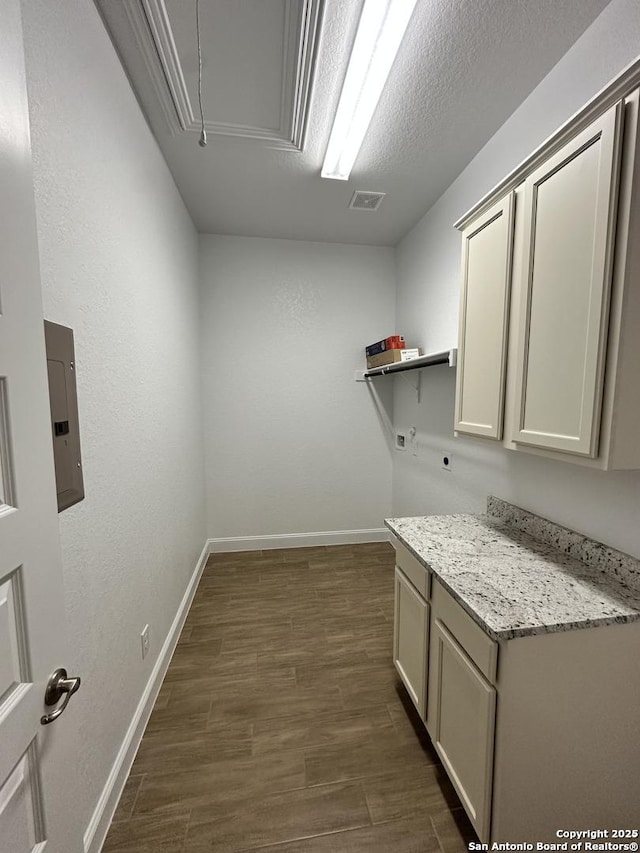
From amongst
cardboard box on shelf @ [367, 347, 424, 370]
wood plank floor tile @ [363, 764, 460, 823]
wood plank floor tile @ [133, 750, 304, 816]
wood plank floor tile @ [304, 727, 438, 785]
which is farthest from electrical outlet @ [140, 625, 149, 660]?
cardboard box on shelf @ [367, 347, 424, 370]

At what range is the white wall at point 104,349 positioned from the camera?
94cm

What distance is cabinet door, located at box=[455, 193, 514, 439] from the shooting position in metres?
1.37

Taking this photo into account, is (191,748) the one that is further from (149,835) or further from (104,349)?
(104,349)

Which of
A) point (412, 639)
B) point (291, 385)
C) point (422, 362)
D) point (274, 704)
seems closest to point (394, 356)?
point (422, 362)

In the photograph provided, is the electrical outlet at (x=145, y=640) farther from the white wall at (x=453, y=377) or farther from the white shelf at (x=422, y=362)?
the white shelf at (x=422, y=362)

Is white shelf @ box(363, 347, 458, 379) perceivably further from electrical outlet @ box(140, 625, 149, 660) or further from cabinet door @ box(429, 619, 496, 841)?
electrical outlet @ box(140, 625, 149, 660)

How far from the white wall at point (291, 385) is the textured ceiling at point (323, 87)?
715 mm

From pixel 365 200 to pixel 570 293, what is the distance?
1.86 meters

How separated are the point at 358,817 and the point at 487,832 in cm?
44

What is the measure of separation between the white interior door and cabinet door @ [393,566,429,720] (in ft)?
3.95

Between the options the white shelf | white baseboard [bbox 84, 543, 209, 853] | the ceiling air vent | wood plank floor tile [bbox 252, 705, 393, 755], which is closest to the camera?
white baseboard [bbox 84, 543, 209, 853]

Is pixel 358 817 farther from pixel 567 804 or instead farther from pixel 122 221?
pixel 122 221

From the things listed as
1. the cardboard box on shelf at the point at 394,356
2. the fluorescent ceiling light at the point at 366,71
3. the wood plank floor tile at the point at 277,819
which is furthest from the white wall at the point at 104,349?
the cardboard box on shelf at the point at 394,356

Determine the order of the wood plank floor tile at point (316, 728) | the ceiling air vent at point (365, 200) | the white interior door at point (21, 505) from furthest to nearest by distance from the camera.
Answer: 1. the ceiling air vent at point (365, 200)
2. the wood plank floor tile at point (316, 728)
3. the white interior door at point (21, 505)
